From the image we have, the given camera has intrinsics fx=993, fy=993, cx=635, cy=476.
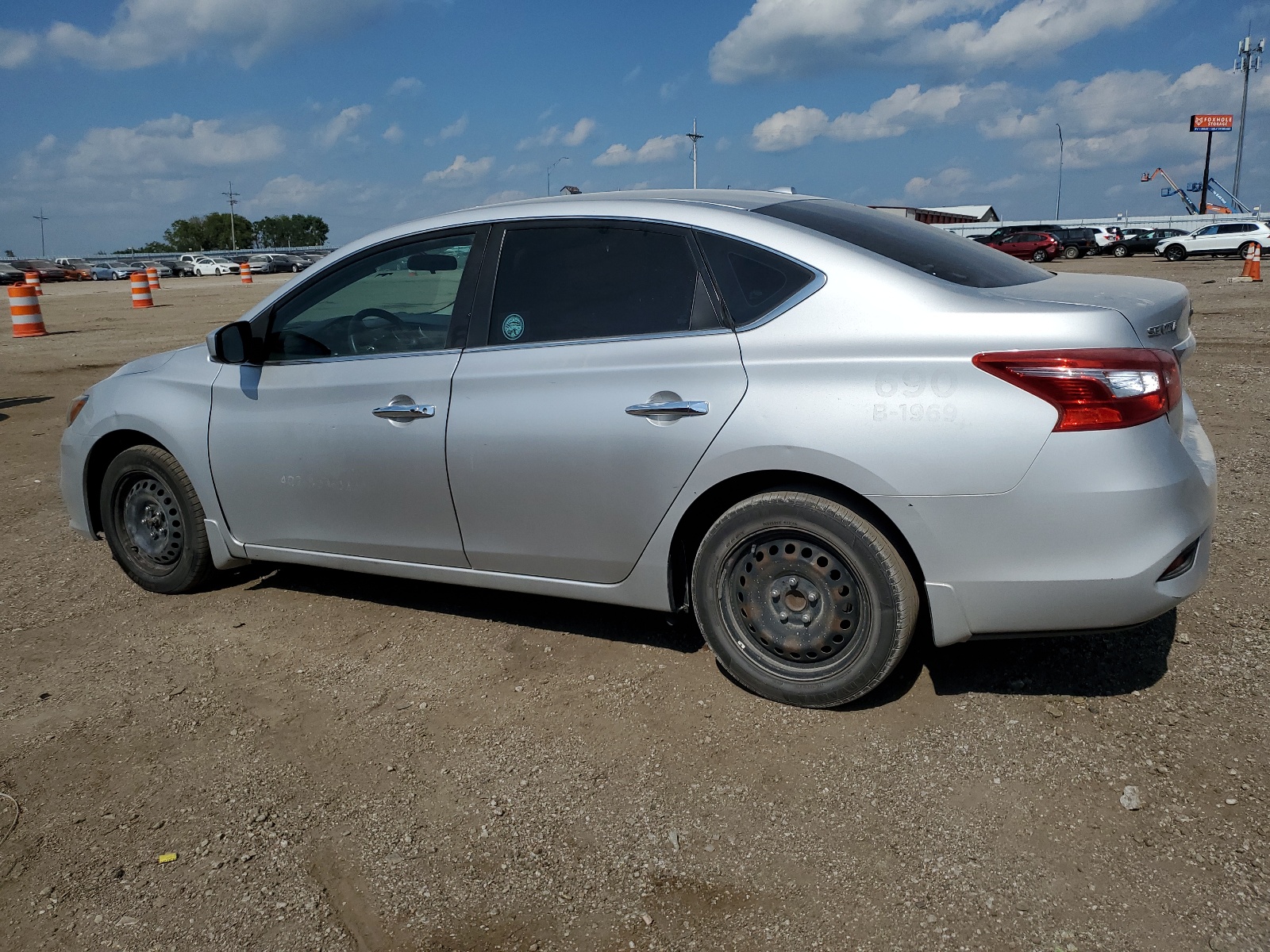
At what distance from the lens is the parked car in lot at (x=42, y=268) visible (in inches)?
2328

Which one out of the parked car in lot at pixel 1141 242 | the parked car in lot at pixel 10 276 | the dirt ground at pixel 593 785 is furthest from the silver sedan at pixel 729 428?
the parked car in lot at pixel 10 276

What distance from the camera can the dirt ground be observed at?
97.0 inches

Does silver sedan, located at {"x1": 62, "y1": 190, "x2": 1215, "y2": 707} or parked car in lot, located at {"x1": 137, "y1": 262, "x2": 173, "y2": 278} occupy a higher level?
parked car in lot, located at {"x1": 137, "y1": 262, "x2": 173, "y2": 278}

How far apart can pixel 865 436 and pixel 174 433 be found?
3.16 meters

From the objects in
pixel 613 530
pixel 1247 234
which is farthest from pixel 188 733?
pixel 1247 234

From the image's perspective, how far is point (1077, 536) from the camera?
291 centimetres

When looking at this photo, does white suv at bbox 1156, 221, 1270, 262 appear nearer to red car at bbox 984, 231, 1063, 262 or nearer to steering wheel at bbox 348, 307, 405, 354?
red car at bbox 984, 231, 1063, 262

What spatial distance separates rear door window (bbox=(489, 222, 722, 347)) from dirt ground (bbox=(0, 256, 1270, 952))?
1.32 meters

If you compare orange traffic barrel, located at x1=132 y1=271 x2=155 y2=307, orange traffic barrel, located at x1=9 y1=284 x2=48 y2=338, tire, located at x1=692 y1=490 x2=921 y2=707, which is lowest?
tire, located at x1=692 y1=490 x2=921 y2=707

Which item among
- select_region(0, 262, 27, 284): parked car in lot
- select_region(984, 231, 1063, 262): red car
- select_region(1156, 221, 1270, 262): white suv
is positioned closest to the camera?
select_region(1156, 221, 1270, 262): white suv

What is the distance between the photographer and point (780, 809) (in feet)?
9.47

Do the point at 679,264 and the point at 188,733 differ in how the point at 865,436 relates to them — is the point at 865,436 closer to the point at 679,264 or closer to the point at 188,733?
the point at 679,264

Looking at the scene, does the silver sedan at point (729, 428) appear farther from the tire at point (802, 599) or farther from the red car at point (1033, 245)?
the red car at point (1033, 245)

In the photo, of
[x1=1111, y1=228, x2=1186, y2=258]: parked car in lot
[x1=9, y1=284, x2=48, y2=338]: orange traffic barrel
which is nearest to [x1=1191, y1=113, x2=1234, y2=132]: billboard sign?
[x1=1111, y1=228, x2=1186, y2=258]: parked car in lot
